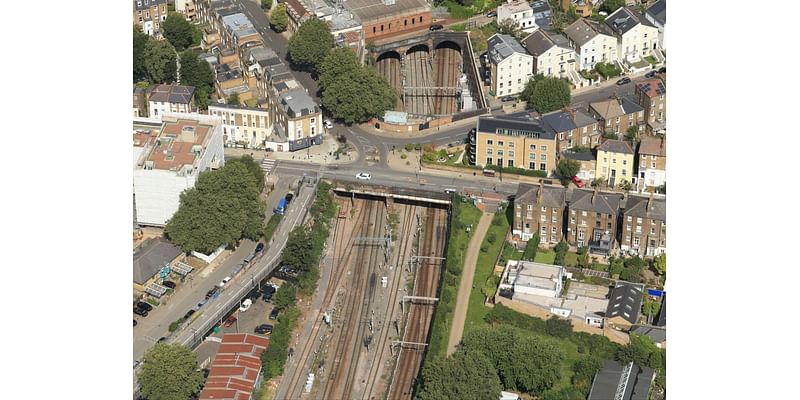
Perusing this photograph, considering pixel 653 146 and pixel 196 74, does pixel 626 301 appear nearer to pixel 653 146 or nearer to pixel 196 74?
pixel 653 146

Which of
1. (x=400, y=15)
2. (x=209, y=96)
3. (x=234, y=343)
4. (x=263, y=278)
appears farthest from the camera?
(x=400, y=15)

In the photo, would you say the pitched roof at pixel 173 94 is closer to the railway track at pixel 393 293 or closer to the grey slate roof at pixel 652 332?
the railway track at pixel 393 293

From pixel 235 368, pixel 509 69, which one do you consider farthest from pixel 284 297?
pixel 509 69

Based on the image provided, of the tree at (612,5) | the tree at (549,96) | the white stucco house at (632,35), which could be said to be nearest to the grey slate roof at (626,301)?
the tree at (549,96)

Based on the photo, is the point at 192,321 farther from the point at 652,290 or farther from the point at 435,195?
the point at 652,290

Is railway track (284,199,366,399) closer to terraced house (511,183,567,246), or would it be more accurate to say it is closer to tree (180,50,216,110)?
terraced house (511,183,567,246)

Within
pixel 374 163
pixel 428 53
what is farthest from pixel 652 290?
pixel 428 53
